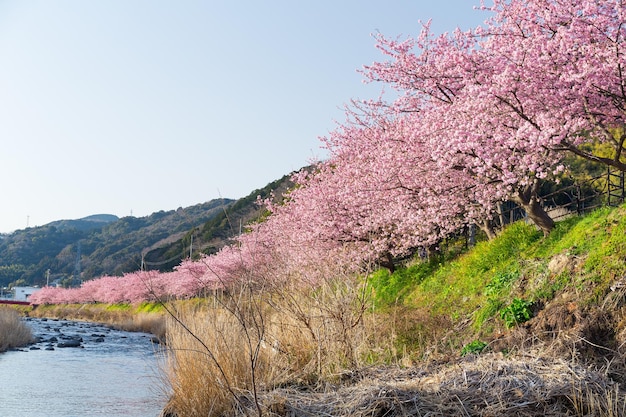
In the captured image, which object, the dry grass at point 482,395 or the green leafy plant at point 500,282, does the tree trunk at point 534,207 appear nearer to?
the green leafy plant at point 500,282

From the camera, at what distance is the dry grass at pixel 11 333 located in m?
21.5

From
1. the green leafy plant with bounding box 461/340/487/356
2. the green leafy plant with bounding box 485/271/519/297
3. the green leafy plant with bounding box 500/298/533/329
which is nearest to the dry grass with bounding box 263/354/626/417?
the green leafy plant with bounding box 461/340/487/356

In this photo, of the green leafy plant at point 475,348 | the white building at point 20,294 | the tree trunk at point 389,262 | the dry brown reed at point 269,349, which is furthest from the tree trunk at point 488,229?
the white building at point 20,294

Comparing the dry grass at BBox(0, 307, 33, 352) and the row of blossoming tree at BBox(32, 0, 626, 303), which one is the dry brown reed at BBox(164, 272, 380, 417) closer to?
the row of blossoming tree at BBox(32, 0, 626, 303)

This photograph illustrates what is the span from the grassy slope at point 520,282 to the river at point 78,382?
4954mm

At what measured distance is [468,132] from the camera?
10.1m

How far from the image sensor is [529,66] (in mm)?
9156

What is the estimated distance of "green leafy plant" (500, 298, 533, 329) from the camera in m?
8.53

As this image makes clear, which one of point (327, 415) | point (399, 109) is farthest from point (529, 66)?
point (327, 415)

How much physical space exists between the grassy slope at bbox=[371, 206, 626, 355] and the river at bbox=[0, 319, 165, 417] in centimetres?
495

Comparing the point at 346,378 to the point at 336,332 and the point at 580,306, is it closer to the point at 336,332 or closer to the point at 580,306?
the point at 336,332

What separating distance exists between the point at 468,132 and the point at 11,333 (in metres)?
20.2

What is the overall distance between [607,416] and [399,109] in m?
10.2

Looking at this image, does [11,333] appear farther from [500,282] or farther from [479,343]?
[479,343]
